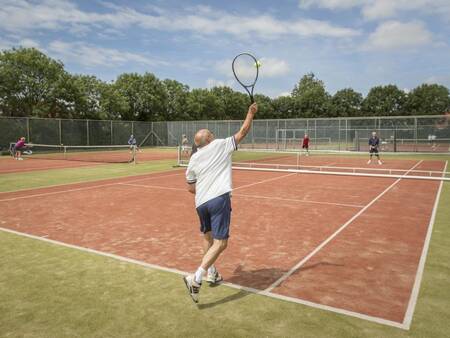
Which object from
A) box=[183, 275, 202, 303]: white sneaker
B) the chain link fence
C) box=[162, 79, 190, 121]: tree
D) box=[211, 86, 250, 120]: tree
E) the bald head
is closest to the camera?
box=[183, 275, 202, 303]: white sneaker

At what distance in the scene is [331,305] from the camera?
14.7 feet

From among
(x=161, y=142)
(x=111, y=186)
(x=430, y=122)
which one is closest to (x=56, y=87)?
(x=161, y=142)

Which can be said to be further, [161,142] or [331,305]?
[161,142]

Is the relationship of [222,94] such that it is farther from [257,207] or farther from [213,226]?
[213,226]

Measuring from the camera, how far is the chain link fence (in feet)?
118

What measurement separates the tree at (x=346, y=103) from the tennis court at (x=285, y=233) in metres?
81.6

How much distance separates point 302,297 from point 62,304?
2.81 metres

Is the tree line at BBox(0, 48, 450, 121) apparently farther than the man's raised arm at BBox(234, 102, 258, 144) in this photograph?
Yes

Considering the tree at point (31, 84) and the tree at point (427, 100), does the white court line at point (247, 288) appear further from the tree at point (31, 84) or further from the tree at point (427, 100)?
the tree at point (427, 100)

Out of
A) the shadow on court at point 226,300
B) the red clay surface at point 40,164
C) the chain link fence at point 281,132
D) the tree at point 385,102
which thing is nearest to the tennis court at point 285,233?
the shadow on court at point 226,300

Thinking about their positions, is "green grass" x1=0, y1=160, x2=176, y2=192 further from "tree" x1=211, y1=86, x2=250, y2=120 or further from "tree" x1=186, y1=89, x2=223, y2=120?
"tree" x1=211, y1=86, x2=250, y2=120

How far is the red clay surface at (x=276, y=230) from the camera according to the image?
17.0 ft

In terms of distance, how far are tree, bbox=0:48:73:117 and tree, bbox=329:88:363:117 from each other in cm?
6453

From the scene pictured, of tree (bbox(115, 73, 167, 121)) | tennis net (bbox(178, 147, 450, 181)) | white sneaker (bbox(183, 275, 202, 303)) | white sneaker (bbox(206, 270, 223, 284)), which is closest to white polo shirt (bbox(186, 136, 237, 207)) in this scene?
white sneaker (bbox(183, 275, 202, 303))
